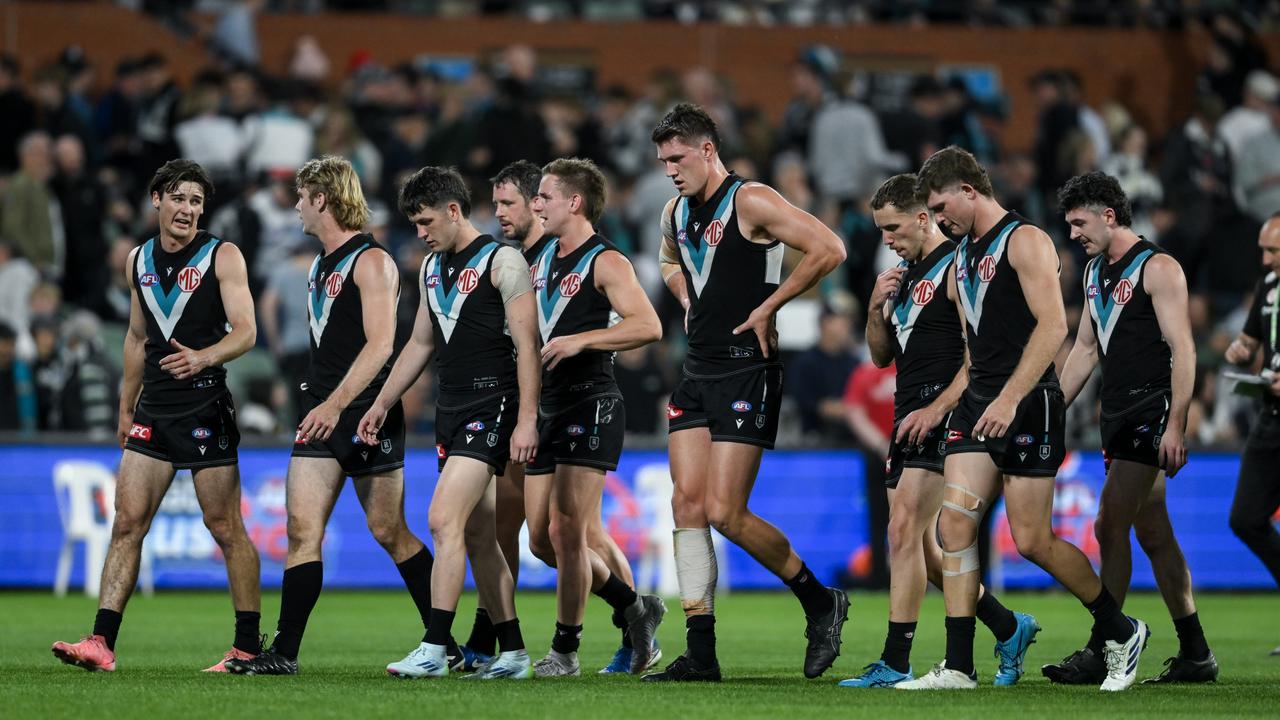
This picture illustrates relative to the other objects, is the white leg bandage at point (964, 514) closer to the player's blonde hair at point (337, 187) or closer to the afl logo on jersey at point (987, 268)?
the afl logo on jersey at point (987, 268)

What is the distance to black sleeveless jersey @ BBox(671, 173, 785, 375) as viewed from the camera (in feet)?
31.9

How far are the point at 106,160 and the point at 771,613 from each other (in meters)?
10.1

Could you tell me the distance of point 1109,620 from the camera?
9.30 meters

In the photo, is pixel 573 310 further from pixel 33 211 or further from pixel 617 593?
pixel 33 211

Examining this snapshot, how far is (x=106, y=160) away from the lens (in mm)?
21047

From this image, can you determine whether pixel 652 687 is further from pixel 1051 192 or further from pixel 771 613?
pixel 1051 192

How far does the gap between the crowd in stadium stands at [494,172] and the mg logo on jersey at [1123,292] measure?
7.43 metres

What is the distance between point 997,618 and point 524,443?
269cm

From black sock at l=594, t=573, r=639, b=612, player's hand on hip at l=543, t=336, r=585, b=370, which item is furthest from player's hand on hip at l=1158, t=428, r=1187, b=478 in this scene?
player's hand on hip at l=543, t=336, r=585, b=370

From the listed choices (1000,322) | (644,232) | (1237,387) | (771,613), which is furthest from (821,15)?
(1000,322)

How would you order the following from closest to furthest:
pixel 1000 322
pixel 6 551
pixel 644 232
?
pixel 1000 322 → pixel 6 551 → pixel 644 232

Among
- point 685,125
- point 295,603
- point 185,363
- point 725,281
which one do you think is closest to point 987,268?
point 725,281

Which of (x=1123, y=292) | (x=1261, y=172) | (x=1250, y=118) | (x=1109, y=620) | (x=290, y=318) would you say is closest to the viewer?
(x=1109, y=620)

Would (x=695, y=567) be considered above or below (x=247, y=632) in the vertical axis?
above
